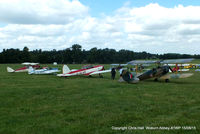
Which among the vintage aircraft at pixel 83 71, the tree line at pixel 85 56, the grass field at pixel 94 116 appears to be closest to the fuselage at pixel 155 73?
the vintage aircraft at pixel 83 71

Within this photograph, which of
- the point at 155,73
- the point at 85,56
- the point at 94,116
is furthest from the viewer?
the point at 85,56

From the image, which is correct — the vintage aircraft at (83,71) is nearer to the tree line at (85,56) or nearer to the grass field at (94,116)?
the grass field at (94,116)

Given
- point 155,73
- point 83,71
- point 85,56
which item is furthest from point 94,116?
point 85,56

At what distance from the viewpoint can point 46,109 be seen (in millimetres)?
5852

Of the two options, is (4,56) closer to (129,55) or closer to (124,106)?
(129,55)

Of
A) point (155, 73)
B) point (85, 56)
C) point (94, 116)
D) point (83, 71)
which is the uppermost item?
point (85, 56)

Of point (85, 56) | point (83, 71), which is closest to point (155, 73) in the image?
point (83, 71)

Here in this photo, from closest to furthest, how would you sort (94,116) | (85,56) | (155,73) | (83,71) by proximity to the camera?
(94,116) → (155,73) → (83,71) → (85,56)

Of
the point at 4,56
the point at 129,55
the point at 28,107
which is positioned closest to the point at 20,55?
the point at 4,56

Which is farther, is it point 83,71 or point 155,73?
point 83,71

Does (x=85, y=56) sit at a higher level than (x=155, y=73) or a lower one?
higher

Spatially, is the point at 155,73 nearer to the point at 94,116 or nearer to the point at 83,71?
the point at 83,71

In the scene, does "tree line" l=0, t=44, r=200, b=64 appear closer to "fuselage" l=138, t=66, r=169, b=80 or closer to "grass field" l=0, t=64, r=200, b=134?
"fuselage" l=138, t=66, r=169, b=80

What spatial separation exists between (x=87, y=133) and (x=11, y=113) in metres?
2.80
